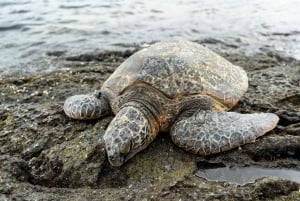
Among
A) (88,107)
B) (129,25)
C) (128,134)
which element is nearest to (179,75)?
(128,134)

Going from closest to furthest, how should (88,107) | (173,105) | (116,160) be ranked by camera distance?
(116,160) < (173,105) < (88,107)

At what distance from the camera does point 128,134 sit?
3.94 metres

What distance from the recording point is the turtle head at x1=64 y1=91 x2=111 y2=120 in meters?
4.66

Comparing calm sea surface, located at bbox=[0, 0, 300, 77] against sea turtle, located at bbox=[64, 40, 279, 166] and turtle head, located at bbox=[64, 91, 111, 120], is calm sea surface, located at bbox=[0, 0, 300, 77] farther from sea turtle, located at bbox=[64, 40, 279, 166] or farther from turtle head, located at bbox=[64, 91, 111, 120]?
sea turtle, located at bbox=[64, 40, 279, 166]

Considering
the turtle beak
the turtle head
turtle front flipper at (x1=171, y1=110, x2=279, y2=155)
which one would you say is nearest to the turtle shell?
the turtle head

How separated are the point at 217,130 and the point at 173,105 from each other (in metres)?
0.60

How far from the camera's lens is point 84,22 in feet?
36.1

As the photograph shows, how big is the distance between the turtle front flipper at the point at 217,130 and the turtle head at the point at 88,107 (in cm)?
91

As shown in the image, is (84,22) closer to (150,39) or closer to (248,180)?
(150,39)

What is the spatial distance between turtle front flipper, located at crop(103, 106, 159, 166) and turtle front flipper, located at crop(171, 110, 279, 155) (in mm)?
294

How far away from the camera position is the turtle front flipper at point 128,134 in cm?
388

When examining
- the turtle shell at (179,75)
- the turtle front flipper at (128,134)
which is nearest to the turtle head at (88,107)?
the turtle shell at (179,75)

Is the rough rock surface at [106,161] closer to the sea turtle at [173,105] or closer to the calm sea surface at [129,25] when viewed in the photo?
the sea turtle at [173,105]

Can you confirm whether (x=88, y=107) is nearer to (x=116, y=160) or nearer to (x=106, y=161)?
(x=106, y=161)
